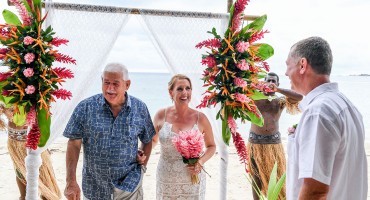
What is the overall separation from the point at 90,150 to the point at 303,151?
165 cm

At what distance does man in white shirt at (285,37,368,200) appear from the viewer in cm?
146

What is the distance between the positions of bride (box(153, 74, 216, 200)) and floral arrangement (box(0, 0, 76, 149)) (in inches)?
40.6

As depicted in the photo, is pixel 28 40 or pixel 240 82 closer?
pixel 28 40

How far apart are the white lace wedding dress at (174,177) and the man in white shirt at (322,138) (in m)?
1.62

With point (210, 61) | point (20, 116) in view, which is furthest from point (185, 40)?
point (20, 116)

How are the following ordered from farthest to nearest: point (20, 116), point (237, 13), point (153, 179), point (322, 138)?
→ point (153, 179)
point (237, 13)
point (20, 116)
point (322, 138)

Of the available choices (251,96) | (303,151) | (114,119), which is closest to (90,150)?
(114,119)

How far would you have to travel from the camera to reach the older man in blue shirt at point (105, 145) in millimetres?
2668

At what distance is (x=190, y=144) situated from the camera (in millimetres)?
2820

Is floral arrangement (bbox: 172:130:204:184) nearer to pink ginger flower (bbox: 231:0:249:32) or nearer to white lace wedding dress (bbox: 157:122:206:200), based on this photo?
white lace wedding dress (bbox: 157:122:206:200)

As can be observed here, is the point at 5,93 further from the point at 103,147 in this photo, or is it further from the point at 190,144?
the point at 190,144

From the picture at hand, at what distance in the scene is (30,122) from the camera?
2.43 m

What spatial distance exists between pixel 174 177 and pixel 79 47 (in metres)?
1.45

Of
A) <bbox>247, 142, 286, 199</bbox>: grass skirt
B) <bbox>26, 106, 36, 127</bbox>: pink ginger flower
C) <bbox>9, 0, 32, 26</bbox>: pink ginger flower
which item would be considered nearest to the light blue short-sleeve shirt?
<bbox>26, 106, 36, 127</bbox>: pink ginger flower
